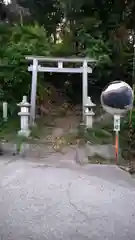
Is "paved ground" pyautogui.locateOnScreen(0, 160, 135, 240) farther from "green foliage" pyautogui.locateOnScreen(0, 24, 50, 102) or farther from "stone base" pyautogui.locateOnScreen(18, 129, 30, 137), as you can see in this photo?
"green foliage" pyautogui.locateOnScreen(0, 24, 50, 102)

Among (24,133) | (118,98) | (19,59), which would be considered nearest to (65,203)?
(118,98)

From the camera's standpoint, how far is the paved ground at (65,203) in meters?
3.17

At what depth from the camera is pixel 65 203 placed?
156 inches

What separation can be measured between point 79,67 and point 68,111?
205 centimetres

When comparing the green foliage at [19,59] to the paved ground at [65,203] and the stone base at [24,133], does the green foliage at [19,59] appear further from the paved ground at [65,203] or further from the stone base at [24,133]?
the paved ground at [65,203]

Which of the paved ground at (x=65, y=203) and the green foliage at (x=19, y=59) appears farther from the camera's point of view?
the green foliage at (x=19, y=59)

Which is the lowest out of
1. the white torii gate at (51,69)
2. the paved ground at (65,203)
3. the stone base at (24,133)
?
the paved ground at (65,203)

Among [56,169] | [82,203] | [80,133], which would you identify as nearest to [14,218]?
[82,203]

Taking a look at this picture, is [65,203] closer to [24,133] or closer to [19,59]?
[24,133]

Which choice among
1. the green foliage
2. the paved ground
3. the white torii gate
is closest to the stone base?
the white torii gate

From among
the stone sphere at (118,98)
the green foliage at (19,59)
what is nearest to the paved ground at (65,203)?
the stone sphere at (118,98)

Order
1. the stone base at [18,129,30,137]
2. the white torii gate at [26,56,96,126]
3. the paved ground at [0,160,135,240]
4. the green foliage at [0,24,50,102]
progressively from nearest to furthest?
the paved ground at [0,160,135,240], the stone base at [18,129,30,137], the white torii gate at [26,56,96,126], the green foliage at [0,24,50,102]

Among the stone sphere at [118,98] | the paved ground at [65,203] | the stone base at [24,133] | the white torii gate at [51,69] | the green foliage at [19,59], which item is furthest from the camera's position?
the green foliage at [19,59]

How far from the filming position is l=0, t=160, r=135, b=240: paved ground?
317 centimetres
